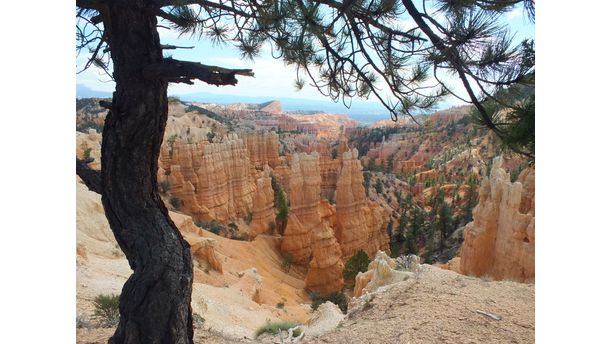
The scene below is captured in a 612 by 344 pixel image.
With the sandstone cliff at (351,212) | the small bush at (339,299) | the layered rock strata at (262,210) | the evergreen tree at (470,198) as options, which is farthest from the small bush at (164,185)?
the evergreen tree at (470,198)

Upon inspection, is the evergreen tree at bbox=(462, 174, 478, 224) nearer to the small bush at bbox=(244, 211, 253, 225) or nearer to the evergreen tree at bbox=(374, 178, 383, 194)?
the evergreen tree at bbox=(374, 178, 383, 194)

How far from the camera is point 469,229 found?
1003 cm

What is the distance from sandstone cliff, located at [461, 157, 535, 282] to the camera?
8.14 metres

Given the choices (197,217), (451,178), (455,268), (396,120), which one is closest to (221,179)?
(197,217)

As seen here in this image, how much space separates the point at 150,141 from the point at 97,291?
3672mm

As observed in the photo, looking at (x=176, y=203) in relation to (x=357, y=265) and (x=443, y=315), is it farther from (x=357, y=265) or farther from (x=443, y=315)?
(x=443, y=315)

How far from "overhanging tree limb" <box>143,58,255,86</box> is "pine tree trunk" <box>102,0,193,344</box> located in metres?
0.07

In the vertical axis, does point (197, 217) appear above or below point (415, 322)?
below

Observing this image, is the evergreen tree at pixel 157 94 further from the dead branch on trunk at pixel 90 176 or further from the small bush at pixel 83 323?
the small bush at pixel 83 323

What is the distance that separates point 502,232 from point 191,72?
8910 millimetres

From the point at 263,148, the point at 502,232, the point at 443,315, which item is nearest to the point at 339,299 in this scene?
the point at 502,232

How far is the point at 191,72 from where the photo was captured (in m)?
1.58

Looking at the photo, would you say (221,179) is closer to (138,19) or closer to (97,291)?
(97,291)

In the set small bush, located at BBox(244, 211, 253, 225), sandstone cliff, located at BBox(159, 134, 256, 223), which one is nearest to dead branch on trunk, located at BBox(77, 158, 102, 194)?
sandstone cliff, located at BBox(159, 134, 256, 223)
